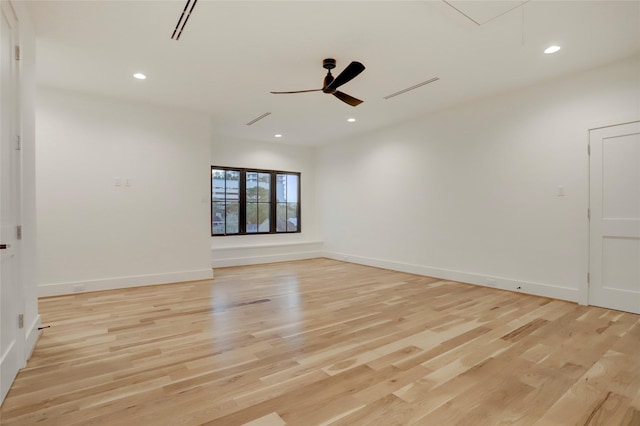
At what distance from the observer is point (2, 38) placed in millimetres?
2012

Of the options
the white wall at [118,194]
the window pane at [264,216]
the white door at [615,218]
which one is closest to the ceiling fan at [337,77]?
the white wall at [118,194]

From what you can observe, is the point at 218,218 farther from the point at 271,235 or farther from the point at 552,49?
the point at 552,49

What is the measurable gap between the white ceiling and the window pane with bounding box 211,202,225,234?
104 inches

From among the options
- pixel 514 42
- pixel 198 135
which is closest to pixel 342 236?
pixel 198 135

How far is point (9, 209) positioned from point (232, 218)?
496cm

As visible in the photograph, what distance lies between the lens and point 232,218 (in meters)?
7.09

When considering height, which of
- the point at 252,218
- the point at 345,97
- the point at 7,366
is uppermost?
the point at 345,97

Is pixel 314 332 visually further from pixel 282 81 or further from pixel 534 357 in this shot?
pixel 282 81

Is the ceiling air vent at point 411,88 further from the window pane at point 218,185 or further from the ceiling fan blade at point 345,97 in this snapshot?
the window pane at point 218,185

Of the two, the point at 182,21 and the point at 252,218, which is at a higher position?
the point at 182,21

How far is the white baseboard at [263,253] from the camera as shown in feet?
21.2

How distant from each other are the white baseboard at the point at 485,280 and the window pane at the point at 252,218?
98.7 inches

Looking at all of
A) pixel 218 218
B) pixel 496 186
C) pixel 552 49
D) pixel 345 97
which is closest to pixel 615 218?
pixel 496 186

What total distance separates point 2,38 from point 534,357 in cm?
424
